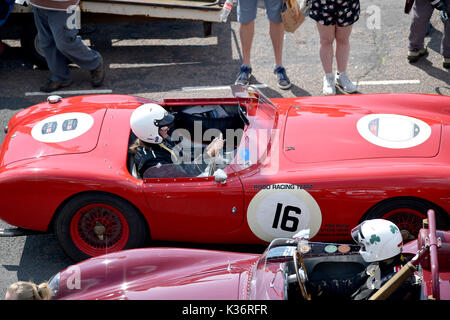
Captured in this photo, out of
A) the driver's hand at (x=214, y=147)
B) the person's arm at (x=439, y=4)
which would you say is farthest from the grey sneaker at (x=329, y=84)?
the driver's hand at (x=214, y=147)

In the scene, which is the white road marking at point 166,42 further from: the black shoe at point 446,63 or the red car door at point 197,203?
the red car door at point 197,203

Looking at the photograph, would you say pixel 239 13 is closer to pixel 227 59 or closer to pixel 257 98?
pixel 227 59

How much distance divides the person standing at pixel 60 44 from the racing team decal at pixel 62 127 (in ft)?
6.47

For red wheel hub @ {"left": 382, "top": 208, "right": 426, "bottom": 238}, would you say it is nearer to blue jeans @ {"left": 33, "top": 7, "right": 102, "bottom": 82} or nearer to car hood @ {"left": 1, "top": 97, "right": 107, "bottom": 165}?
car hood @ {"left": 1, "top": 97, "right": 107, "bottom": 165}

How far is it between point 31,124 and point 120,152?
0.99 m

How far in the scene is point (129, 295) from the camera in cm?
396

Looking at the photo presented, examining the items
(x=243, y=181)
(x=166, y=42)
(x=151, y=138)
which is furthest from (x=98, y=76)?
(x=243, y=181)

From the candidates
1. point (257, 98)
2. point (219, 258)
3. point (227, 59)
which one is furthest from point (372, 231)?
point (227, 59)

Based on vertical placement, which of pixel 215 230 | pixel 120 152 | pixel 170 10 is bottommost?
pixel 215 230

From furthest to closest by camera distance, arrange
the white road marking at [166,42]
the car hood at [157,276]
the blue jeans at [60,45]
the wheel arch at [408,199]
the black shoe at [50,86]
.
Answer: the white road marking at [166,42] → the black shoe at [50,86] → the blue jeans at [60,45] → the wheel arch at [408,199] → the car hood at [157,276]

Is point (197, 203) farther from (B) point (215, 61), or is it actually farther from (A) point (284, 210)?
(B) point (215, 61)

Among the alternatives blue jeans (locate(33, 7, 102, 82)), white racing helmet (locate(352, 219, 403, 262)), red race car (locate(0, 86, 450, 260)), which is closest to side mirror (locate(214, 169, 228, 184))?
red race car (locate(0, 86, 450, 260))

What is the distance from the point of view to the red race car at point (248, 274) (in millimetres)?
3879
